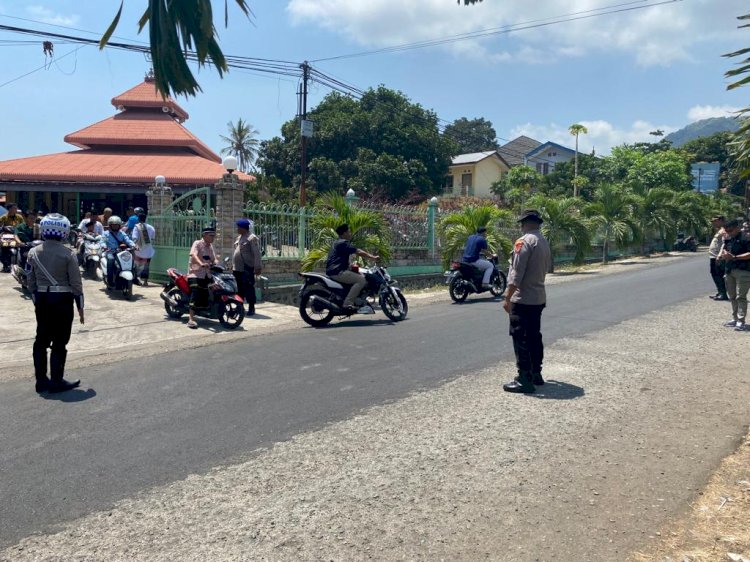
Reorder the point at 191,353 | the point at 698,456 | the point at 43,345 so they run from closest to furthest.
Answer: the point at 698,456 → the point at 43,345 → the point at 191,353

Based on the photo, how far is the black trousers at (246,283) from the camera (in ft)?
37.1

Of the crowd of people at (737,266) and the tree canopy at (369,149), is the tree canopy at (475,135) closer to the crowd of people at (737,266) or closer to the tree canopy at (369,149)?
the tree canopy at (369,149)

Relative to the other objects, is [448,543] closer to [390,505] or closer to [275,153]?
[390,505]

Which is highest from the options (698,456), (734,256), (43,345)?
(734,256)

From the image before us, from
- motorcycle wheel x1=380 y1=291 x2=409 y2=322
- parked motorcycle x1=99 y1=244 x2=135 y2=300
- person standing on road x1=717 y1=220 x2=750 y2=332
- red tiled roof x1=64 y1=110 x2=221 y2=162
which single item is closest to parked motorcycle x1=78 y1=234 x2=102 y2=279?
parked motorcycle x1=99 y1=244 x2=135 y2=300

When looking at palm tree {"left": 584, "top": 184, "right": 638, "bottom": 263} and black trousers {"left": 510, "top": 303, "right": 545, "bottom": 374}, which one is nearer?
black trousers {"left": 510, "top": 303, "right": 545, "bottom": 374}

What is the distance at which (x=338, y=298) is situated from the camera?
1058cm

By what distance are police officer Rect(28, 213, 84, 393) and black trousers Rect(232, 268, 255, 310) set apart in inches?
195

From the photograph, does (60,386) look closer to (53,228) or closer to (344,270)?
(53,228)

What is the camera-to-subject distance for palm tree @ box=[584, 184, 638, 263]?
26000 millimetres

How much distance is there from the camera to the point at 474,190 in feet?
187

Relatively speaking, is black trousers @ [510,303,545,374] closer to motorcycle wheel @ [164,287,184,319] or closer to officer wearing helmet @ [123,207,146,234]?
motorcycle wheel @ [164,287,184,319]

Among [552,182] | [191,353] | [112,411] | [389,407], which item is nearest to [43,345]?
[112,411]

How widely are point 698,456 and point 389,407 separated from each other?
8.24 feet
